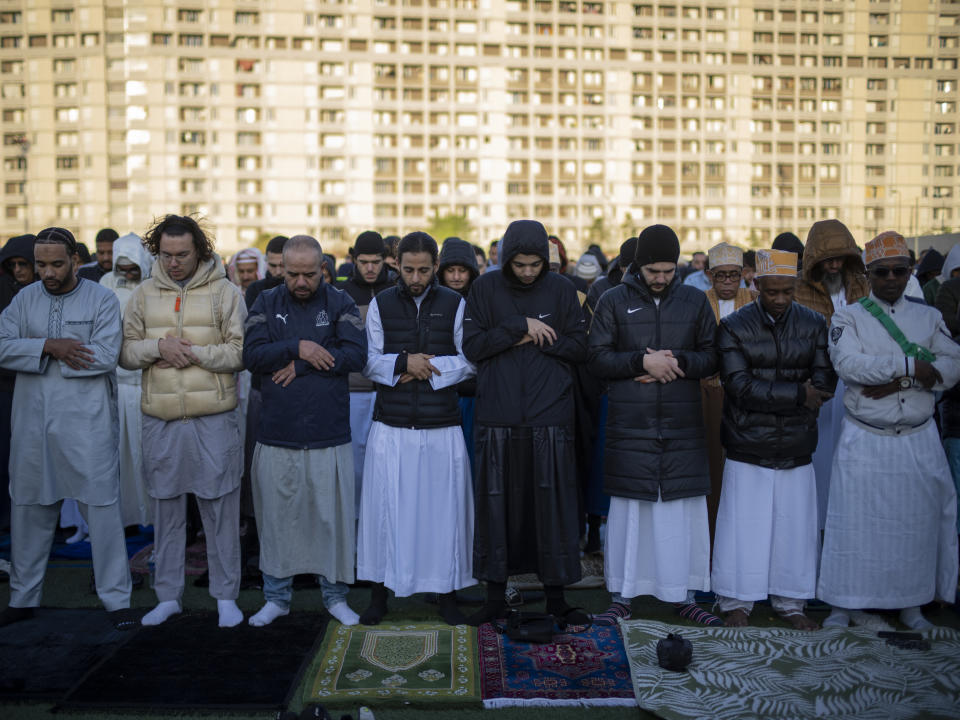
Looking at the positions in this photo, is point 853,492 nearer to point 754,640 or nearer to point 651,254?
point 754,640

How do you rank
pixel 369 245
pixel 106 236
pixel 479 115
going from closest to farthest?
pixel 369 245, pixel 106 236, pixel 479 115

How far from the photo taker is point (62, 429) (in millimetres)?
5094

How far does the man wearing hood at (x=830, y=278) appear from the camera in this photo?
19.5 feet

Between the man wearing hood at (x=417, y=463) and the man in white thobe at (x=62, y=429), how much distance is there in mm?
1593


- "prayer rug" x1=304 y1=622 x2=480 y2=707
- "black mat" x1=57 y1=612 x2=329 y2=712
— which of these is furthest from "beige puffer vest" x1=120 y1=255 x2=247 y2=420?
"prayer rug" x1=304 y1=622 x2=480 y2=707

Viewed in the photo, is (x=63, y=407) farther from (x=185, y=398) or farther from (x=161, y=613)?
(x=161, y=613)

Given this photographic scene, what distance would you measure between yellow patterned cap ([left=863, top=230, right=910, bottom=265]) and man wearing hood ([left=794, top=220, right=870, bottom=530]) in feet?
2.69

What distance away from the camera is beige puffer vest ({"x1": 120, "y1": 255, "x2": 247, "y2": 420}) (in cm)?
508

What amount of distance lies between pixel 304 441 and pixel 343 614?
1105 mm

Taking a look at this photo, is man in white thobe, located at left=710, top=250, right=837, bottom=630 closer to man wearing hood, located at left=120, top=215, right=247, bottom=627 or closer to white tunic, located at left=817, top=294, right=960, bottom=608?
white tunic, located at left=817, top=294, right=960, bottom=608

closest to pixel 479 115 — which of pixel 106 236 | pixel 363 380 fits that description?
pixel 106 236

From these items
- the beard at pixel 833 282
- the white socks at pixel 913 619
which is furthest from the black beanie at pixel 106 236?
the white socks at pixel 913 619

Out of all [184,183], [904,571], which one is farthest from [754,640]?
[184,183]

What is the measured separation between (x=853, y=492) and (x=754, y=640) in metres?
1.13
